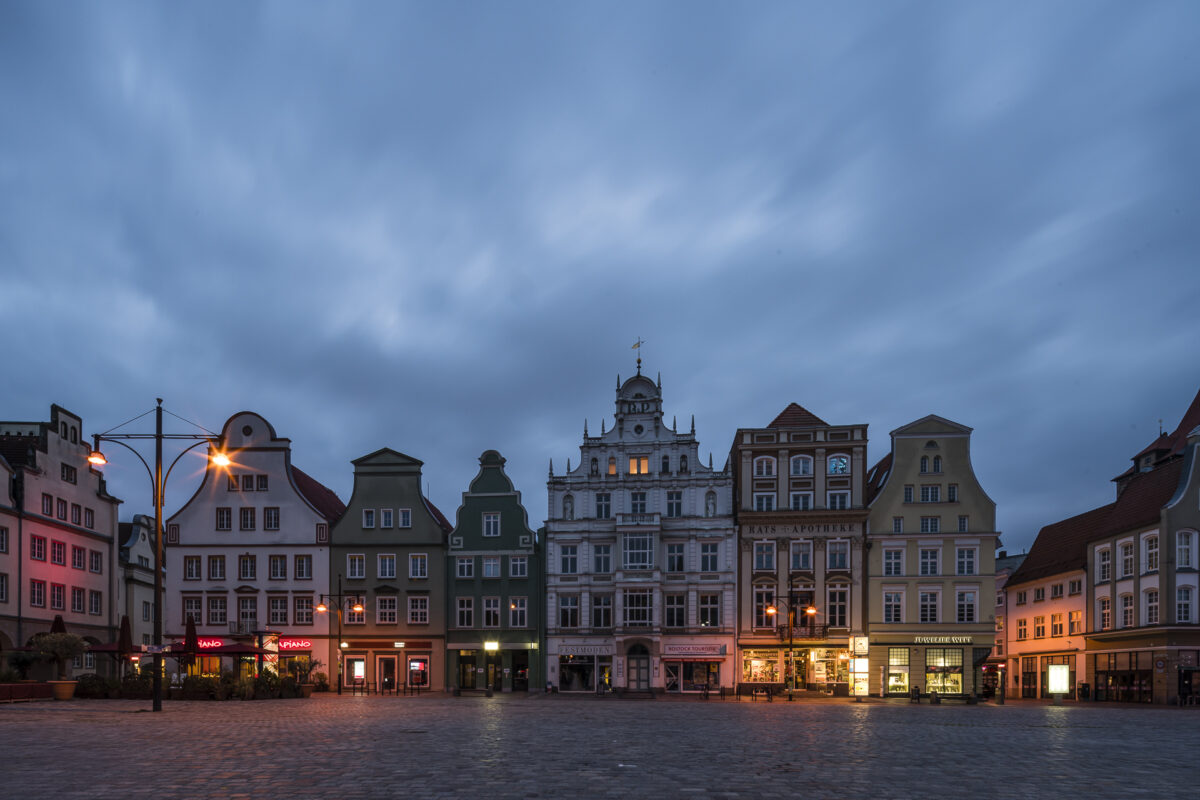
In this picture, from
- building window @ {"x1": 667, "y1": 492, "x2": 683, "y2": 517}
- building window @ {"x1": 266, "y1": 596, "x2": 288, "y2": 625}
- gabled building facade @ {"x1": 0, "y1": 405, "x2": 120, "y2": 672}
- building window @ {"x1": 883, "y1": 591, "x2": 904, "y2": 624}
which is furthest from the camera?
building window @ {"x1": 667, "y1": 492, "x2": 683, "y2": 517}

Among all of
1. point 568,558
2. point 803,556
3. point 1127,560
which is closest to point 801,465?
point 803,556

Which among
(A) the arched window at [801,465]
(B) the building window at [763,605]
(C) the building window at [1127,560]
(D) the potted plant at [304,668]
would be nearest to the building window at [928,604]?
(B) the building window at [763,605]

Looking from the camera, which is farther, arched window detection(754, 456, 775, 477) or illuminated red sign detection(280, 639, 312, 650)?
arched window detection(754, 456, 775, 477)

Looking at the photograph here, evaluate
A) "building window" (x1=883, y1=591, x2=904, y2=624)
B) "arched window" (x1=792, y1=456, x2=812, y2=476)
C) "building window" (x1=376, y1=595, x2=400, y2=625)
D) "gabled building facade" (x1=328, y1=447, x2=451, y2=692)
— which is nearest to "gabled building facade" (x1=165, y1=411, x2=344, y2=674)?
"gabled building facade" (x1=328, y1=447, x2=451, y2=692)

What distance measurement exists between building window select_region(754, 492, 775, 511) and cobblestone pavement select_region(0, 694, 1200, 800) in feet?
101

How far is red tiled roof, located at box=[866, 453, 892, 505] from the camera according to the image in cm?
6419

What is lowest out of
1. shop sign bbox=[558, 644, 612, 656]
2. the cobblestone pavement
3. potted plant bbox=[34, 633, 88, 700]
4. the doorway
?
the doorway

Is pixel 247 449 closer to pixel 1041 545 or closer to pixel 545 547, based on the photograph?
pixel 545 547

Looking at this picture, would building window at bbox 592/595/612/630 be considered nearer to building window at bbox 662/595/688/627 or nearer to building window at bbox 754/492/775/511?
building window at bbox 662/595/688/627

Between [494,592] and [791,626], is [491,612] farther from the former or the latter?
[791,626]

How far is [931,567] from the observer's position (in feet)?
204

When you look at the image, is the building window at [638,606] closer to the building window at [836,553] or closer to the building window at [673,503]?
the building window at [673,503]

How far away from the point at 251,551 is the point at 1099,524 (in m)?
55.2

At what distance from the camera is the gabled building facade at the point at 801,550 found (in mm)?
61688
